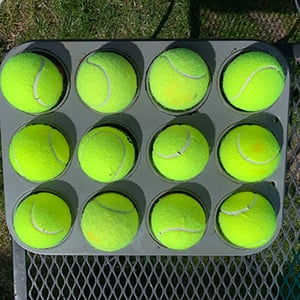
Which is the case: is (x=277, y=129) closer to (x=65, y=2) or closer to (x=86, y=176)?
(x=86, y=176)

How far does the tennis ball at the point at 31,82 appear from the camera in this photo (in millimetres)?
936

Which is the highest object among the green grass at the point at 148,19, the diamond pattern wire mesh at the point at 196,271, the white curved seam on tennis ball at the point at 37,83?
the green grass at the point at 148,19

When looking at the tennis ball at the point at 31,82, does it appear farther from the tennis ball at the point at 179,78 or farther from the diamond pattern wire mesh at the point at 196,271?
the diamond pattern wire mesh at the point at 196,271

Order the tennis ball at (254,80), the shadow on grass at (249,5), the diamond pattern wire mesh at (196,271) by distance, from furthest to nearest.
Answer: the shadow on grass at (249,5) < the diamond pattern wire mesh at (196,271) < the tennis ball at (254,80)

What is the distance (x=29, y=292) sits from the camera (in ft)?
3.71

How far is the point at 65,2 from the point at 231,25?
21.5 inches

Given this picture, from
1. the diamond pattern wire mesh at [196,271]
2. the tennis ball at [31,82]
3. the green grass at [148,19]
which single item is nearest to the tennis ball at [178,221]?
the diamond pattern wire mesh at [196,271]

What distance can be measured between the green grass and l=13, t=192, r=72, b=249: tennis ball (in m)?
0.78

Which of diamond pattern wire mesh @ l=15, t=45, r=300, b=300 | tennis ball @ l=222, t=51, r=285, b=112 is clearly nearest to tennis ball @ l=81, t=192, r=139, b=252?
diamond pattern wire mesh @ l=15, t=45, r=300, b=300

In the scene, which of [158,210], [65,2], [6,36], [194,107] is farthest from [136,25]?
[158,210]

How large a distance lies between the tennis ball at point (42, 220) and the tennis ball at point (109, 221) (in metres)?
0.04

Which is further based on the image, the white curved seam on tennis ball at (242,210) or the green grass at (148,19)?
the green grass at (148,19)

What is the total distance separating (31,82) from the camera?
932 mm

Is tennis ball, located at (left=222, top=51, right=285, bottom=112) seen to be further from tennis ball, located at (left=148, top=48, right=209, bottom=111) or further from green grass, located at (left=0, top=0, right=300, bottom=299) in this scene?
green grass, located at (left=0, top=0, right=300, bottom=299)
